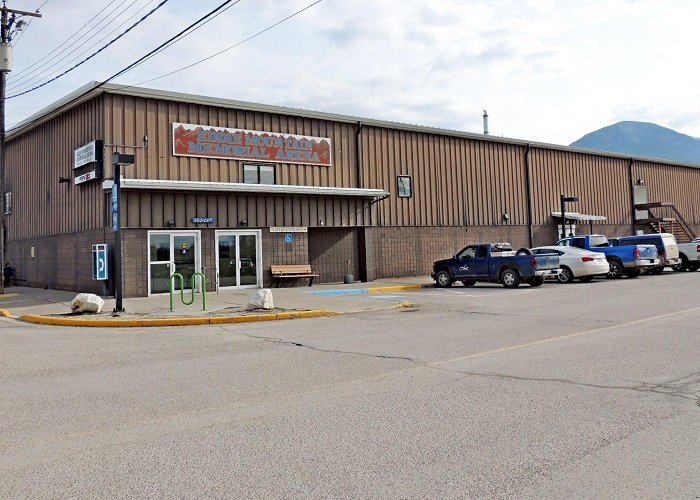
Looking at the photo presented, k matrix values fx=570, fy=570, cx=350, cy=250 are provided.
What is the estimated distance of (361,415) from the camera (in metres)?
5.27

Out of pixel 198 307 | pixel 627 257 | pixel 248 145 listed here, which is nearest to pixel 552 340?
pixel 198 307

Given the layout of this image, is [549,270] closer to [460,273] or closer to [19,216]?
[460,273]

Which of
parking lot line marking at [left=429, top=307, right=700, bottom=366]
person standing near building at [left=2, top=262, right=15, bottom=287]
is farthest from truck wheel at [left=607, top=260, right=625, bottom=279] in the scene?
person standing near building at [left=2, top=262, right=15, bottom=287]

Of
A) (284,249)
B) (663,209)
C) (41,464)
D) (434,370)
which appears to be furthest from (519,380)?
(663,209)

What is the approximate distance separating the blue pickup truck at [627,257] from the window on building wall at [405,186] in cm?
790

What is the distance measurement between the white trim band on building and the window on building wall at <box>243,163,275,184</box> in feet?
2.16

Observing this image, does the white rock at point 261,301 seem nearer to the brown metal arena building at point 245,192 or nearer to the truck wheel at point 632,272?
the brown metal arena building at point 245,192

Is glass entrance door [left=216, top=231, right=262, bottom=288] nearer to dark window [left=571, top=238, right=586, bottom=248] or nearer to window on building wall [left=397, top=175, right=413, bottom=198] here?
window on building wall [left=397, top=175, right=413, bottom=198]

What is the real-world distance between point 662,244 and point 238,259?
1744cm

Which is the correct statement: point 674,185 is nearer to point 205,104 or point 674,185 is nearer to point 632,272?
point 632,272

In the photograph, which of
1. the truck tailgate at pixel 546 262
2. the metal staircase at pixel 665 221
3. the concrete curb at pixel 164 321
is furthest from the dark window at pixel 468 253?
the metal staircase at pixel 665 221

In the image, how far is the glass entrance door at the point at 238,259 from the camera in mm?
20656

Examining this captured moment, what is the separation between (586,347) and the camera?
8.46 metres

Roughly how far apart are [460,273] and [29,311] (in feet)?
46.3
